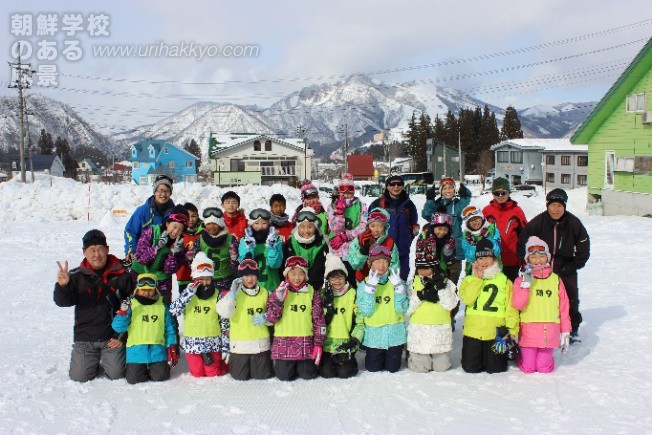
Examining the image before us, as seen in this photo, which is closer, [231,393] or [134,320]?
[231,393]

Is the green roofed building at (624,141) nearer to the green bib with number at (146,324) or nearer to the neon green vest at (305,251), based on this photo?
the neon green vest at (305,251)

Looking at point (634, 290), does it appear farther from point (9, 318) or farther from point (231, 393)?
point (9, 318)

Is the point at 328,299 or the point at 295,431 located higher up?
the point at 328,299

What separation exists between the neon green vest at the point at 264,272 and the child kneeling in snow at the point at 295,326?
614 millimetres

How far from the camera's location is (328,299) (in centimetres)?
516

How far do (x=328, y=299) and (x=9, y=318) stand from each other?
16.3 ft

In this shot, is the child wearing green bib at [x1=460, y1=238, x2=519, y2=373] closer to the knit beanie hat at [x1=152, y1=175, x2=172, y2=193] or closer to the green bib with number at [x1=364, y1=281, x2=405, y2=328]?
the green bib with number at [x1=364, y1=281, x2=405, y2=328]

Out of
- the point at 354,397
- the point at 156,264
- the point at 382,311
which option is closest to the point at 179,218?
the point at 156,264

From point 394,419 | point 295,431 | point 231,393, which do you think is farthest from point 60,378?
point 394,419

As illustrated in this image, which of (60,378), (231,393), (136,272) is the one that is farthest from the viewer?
(136,272)

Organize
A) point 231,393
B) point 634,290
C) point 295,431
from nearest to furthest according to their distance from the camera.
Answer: point 295,431 → point 231,393 → point 634,290

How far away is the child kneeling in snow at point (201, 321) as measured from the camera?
5070mm

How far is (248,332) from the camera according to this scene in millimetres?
5012

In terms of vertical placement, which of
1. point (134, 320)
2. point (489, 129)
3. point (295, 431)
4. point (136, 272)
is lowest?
point (295, 431)
